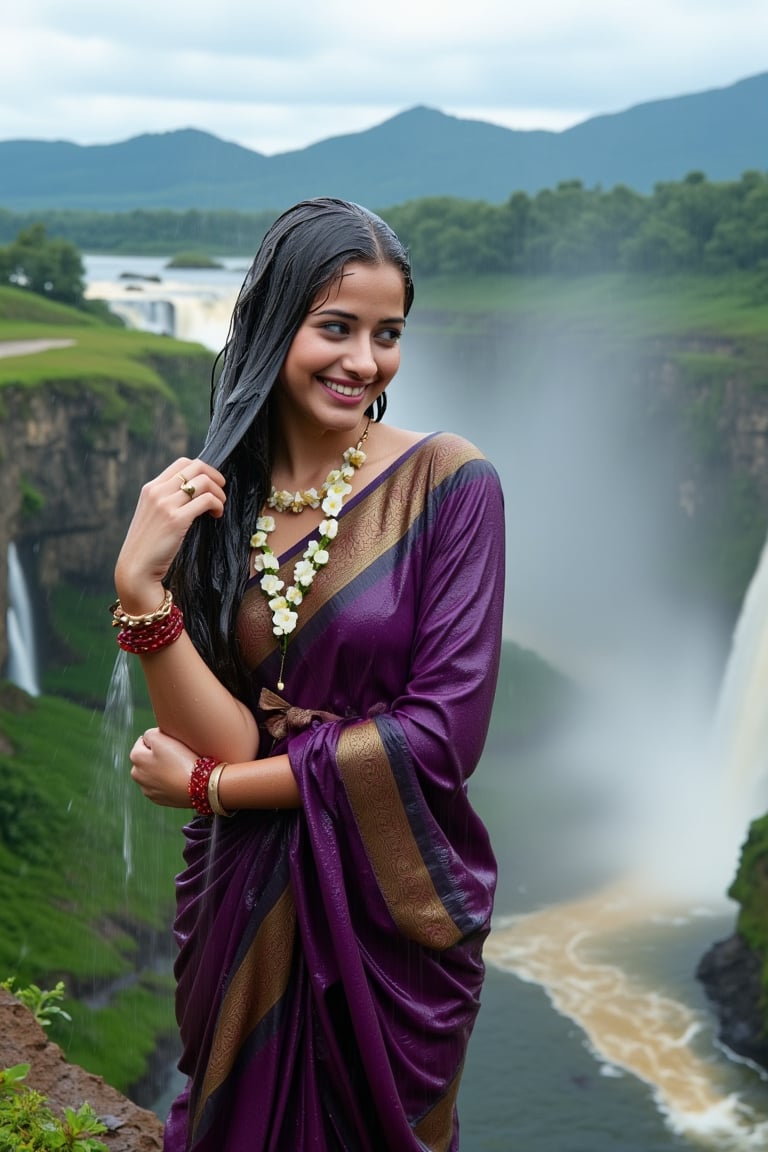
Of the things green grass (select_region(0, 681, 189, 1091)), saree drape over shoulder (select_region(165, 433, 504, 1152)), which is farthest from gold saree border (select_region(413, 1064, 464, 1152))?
green grass (select_region(0, 681, 189, 1091))

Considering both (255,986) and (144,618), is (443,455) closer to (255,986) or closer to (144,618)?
(144,618)

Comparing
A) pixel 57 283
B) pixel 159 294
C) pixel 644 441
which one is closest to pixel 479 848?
pixel 57 283

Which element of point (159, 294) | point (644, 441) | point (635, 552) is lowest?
point (635, 552)

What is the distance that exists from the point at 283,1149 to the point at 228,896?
1.44 ft

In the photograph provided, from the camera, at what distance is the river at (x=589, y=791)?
15500 mm

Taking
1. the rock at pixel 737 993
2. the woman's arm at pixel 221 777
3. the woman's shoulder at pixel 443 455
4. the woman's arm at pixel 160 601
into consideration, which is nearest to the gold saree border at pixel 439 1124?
the woman's arm at pixel 221 777

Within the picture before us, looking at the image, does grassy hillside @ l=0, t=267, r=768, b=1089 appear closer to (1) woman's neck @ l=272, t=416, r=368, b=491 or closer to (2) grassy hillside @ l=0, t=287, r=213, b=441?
(2) grassy hillside @ l=0, t=287, r=213, b=441

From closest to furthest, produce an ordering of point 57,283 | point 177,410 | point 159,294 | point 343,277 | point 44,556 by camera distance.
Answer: point 343,277 → point 44,556 → point 177,410 → point 57,283 → point 159,294

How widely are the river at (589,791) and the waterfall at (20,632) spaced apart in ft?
24.4

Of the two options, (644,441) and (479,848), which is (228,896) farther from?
(644,441)

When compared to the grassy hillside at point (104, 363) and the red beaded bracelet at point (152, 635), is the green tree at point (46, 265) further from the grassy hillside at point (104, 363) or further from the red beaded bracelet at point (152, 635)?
the red beaded bracelet at point (152, 635)

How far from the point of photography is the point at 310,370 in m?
2.65

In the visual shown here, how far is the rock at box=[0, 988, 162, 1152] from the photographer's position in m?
3.99

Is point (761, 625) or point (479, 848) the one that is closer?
point (479, 848)
